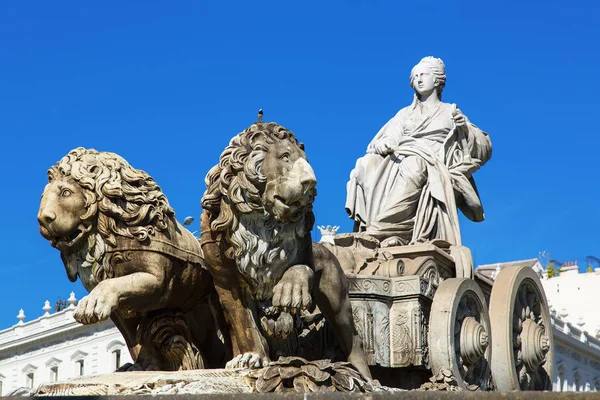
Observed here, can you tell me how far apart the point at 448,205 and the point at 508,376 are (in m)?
1.92

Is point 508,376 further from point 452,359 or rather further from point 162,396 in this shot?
point 162,396

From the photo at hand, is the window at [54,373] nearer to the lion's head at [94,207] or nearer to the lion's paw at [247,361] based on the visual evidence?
the lion's head at [94,207]

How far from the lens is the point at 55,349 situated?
80750 mm

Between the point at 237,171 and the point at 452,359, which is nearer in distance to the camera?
the point at 237,171

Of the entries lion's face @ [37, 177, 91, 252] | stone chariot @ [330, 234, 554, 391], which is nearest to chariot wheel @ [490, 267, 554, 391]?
stone chariot @ [330, 234, 554, 391]

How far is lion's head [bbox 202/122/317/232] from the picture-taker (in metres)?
11.9

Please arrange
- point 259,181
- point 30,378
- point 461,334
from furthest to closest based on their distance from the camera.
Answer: point 30,378, point 461,334, point 259,181

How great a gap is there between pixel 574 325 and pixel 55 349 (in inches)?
1126

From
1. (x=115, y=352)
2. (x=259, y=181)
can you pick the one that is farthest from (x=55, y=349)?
(x=259, y=181)

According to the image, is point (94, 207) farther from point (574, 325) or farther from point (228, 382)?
point (574, 325)

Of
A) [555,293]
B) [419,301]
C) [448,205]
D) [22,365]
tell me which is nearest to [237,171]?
[419,301]

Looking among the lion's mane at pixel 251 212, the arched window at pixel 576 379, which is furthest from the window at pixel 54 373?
the lion's mane at pixel 251 212

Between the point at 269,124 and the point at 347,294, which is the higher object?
the point at 269,124

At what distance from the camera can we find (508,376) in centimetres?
1410
